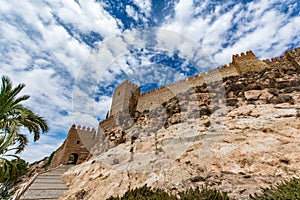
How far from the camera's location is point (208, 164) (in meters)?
4.71

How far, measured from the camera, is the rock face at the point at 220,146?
395cm

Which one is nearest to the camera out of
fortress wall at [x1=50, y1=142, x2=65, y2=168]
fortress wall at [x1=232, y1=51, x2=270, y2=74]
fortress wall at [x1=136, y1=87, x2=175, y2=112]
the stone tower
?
fortress wall at [x1=232, y1=51, x2=270, y2=74]

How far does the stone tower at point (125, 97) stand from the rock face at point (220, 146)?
42.9 ft

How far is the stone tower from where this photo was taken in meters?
23.1

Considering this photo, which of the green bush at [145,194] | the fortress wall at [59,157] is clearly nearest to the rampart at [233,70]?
the green bush at [145,194]

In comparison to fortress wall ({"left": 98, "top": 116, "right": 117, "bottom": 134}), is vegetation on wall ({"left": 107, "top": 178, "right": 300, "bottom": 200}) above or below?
below

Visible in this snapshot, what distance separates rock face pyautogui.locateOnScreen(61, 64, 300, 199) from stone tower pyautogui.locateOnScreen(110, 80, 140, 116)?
1308 cm

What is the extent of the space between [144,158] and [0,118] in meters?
6.18

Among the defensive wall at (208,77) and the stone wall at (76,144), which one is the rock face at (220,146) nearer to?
the defensive wall at (208,77)

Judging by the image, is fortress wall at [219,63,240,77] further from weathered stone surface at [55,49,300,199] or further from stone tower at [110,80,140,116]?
stone tower at [110,80,140,116]

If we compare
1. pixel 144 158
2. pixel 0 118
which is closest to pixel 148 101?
pixel 144 158

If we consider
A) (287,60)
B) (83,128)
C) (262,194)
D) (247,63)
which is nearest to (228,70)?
(247,63)

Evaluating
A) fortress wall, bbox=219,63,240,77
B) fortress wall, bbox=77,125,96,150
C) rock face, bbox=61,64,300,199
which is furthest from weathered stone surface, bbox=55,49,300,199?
fortress wall, bbox=77,125,96,150

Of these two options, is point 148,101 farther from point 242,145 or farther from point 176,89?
point 242,145
